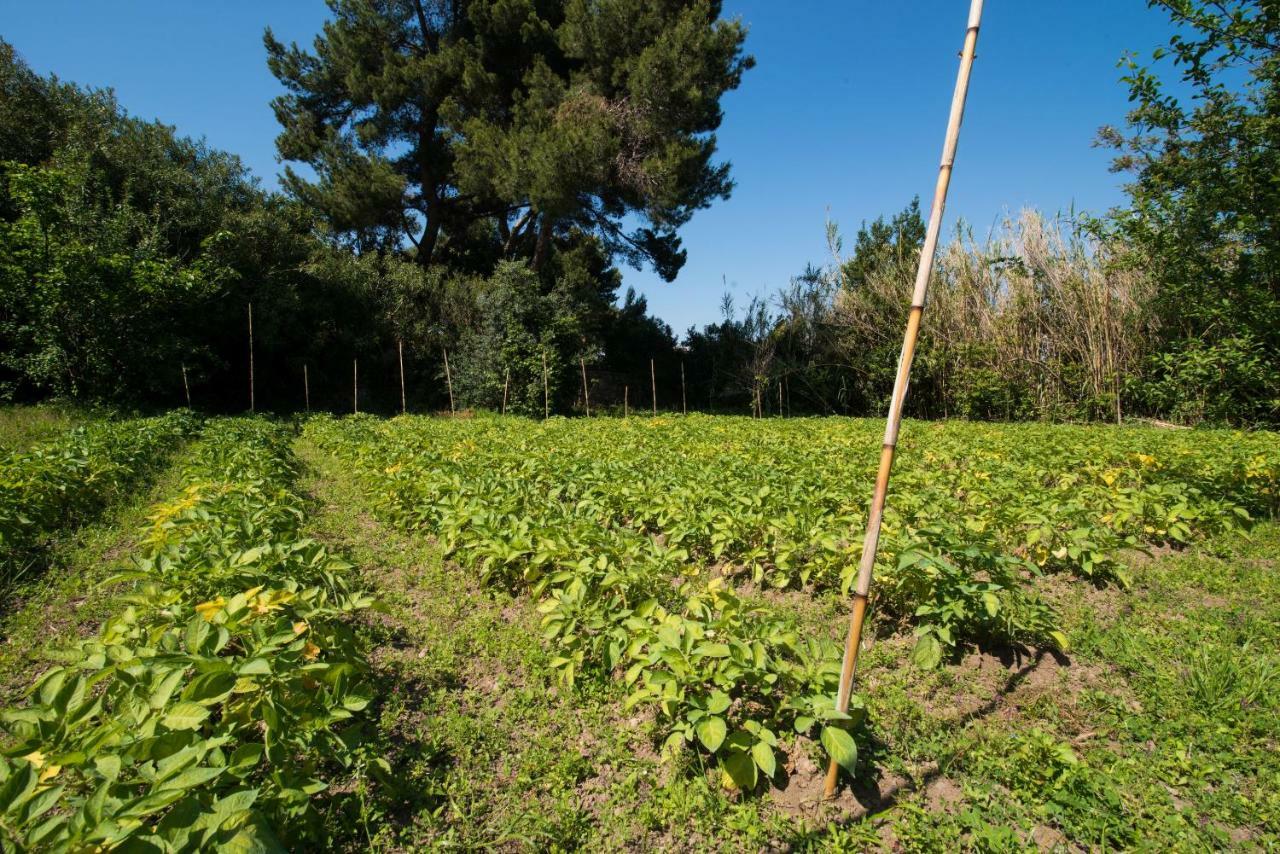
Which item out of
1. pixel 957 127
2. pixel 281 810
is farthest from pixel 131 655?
pixel 957 127

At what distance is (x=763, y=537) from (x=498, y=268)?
15.3 metres

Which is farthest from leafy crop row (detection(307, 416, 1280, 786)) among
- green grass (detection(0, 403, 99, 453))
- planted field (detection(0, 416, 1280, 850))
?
green grass (detection(0, 403, 99, 453))

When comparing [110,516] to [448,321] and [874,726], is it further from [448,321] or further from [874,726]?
[448,321]

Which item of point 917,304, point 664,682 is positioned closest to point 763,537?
point 664,682

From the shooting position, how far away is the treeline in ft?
38.5

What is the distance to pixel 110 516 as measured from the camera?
522 centimetres

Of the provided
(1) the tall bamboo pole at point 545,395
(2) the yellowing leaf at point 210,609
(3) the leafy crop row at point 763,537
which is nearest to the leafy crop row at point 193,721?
(2) the yellowing leaf at point 210,609

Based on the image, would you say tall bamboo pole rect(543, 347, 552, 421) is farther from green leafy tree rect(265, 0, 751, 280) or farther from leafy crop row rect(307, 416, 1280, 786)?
leafy crop row rect(307, 416, 1280, 786)

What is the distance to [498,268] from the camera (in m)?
17.4

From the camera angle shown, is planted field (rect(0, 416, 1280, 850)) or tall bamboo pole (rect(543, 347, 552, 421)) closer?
planted field (rect(0, 416, 1280, 850))

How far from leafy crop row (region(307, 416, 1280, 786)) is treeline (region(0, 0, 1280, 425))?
5.73 m

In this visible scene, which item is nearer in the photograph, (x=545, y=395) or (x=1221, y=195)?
(x=1221, y=195)

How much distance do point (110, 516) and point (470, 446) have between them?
3.76 m

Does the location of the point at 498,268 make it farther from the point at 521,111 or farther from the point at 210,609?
the point at 210,609
